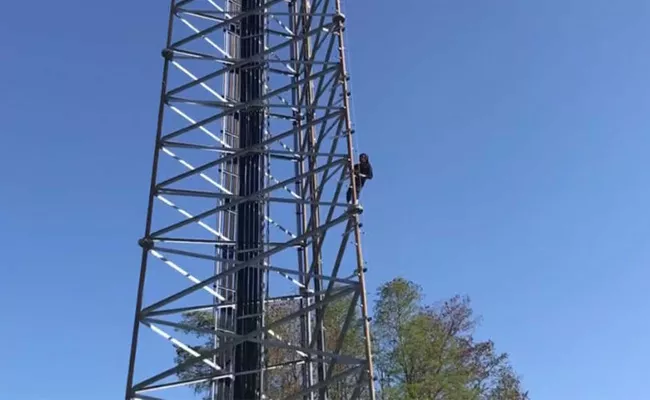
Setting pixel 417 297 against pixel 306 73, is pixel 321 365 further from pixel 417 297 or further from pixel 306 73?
pixel 417 297

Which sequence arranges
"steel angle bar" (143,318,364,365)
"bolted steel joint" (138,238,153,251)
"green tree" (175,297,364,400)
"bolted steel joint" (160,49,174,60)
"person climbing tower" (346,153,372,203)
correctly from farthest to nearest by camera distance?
"green tree" (175,297,364,400)
"bolted steel joint" (160,49,174,60)
"person climbing tower" (346,153,372,203)
"bolted steel joint" (138,238,153,251)
"steel angle bar" (143,318,364,365)

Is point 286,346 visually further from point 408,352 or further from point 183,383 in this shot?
point 408,352

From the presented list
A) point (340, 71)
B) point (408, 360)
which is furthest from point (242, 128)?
point (408, 360)

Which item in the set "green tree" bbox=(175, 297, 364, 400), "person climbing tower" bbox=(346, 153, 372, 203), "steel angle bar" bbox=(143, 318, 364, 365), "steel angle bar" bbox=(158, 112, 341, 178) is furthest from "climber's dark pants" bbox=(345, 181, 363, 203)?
"green tree" bbox=(175, 297, 364, 400)

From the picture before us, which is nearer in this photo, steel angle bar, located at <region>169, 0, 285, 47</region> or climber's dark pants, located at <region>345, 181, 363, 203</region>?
climber's dark pants, located at <region>345, 181, 363, 203</region>

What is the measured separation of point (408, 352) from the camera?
2233cm

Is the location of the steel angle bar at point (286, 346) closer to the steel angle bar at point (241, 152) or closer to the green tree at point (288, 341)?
the steel angle bar at point (241, 152)

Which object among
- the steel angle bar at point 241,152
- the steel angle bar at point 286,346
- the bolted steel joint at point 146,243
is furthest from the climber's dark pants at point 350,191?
the bolted steel joint at point 146,243

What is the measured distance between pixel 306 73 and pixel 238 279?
448 cm

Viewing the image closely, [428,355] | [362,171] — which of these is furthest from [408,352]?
[362,171]

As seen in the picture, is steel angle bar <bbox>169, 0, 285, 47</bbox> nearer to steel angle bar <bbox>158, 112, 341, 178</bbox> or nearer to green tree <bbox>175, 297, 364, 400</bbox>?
steel angle bar <bbox>158, 112, 341, 178</bbox>

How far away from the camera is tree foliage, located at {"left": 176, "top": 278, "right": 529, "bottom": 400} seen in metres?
21.2

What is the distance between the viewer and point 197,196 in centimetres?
1280

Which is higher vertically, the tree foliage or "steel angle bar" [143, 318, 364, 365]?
the tree foliage
